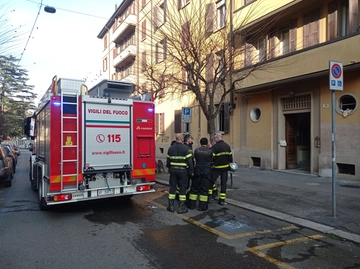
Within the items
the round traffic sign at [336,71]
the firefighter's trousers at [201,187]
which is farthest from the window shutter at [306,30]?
the firefighter's trousers at [201,187]

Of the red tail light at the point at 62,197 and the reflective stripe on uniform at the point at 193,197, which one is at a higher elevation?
→ the red tail light at the point at 62,197

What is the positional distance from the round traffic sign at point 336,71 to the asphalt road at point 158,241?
10.5 feet

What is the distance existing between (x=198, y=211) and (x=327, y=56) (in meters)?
7.78

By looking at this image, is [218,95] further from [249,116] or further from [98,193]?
[98,193]

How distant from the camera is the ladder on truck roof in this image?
618 centimetres

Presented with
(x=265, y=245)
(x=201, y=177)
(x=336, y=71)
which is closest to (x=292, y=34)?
(x=336, y=71)

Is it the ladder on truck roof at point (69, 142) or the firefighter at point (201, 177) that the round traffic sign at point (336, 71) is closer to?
the firefighter at point (201, 177)

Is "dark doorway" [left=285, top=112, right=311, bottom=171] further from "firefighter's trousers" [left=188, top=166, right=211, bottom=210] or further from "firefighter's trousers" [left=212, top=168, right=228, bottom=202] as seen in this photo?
"firefighter's trousers" [left=188, top=166, right=211, bottom=210]

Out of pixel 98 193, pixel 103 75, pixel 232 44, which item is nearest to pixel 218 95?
pixel 232 44

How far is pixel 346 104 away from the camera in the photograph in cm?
1120

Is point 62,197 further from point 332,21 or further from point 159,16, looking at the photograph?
point 332,21

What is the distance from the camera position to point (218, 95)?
56.3ft

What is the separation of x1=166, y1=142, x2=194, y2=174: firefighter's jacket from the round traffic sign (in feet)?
11.3

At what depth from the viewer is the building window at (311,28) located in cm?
1227
